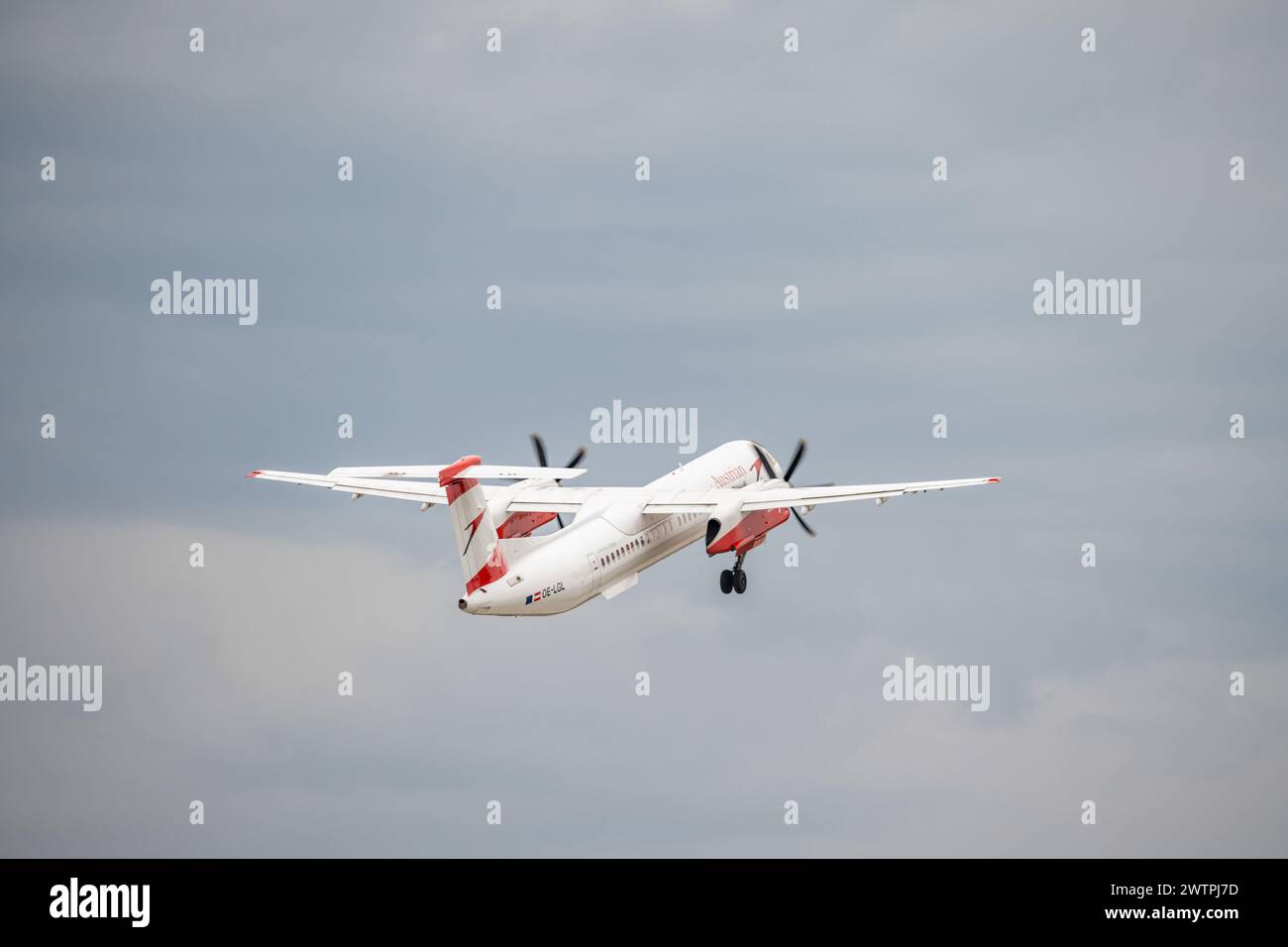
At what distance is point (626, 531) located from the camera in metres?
74.6

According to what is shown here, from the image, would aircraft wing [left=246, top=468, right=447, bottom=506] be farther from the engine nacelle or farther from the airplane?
the engine nacelle

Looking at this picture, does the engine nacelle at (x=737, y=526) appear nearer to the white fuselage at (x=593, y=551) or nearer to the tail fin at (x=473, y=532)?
the white fuselage at (x=593, y=551)

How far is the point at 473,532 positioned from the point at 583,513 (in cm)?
679

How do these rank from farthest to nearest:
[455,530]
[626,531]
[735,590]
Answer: [735,590], [626,531], [455,530]

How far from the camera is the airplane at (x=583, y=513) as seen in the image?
69.5 meters

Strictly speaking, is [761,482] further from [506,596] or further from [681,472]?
[506,596]

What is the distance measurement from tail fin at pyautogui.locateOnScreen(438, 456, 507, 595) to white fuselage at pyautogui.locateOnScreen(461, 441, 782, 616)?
1.34 ft

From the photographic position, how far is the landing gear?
7938cm

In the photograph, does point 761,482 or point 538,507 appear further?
Result: point 761,482

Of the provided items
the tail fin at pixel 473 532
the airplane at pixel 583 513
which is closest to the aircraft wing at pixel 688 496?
the airplane at pixel 583 513

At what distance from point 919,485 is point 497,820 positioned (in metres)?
17.4
